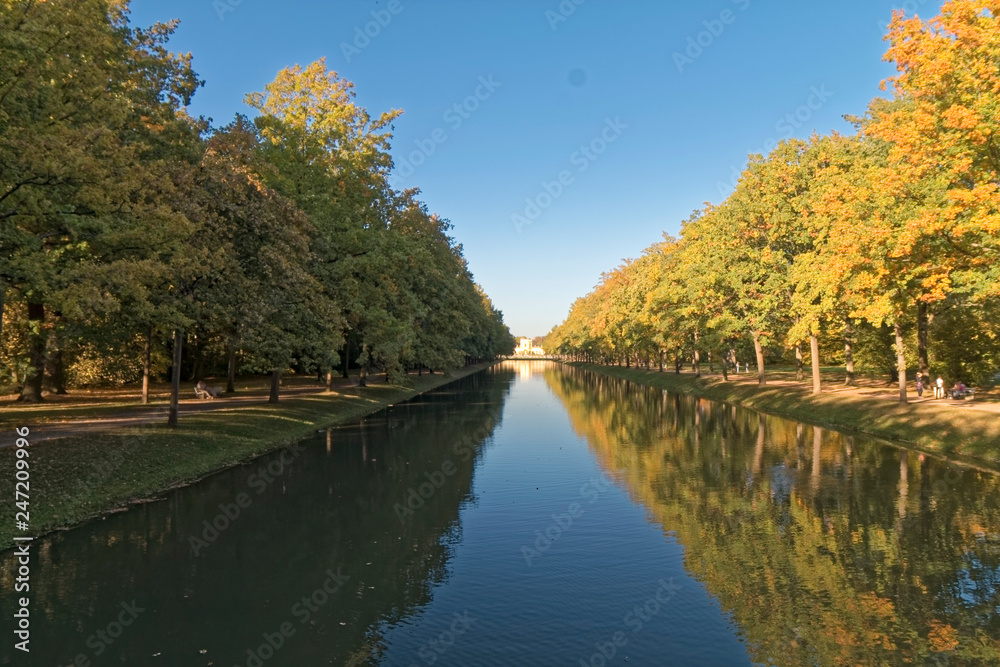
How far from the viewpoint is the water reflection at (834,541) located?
9.11m

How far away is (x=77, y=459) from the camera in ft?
60.5

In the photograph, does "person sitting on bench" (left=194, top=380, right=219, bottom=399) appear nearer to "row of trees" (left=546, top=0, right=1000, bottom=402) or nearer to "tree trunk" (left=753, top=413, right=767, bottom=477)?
"tree trunk" (left=753, top=413, right=767, bottom=477)

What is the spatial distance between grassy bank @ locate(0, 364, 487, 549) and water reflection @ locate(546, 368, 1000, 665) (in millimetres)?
14235

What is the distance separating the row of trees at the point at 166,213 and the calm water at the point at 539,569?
679cm

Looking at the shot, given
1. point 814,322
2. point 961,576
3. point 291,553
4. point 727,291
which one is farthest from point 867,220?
point 291,553

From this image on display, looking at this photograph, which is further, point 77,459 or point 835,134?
point 835,134

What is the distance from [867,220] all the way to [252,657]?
1219 inches

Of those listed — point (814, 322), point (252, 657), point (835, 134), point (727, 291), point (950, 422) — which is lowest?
point (252, 657)

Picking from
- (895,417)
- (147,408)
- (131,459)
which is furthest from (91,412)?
(895,417)

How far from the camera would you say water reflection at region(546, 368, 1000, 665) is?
9.11m

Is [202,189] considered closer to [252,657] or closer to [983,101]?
[252,657]

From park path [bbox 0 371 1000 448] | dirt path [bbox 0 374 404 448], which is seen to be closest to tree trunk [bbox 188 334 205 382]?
park path [bbox 0 371 1000 448]

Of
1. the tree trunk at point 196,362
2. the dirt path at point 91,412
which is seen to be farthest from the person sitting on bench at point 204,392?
the tree trunk at point 196,362

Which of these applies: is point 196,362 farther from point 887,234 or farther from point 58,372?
point 887,234
